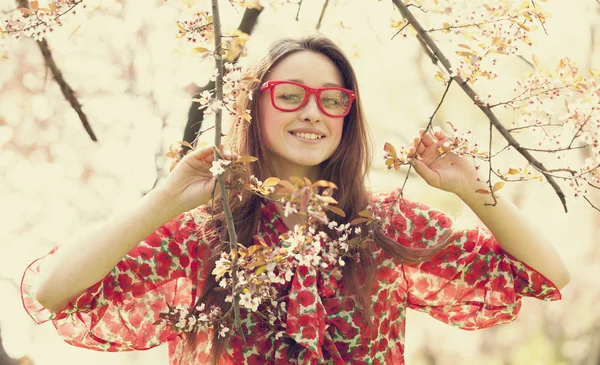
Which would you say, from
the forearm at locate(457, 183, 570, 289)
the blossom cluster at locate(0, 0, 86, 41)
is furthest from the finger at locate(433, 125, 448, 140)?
the blossom cluster at locate(0, 0, 86, 41)

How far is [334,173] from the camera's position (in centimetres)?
200

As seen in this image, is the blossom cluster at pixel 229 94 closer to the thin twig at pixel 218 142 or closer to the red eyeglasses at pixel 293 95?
the thin twig at pixel 218 142

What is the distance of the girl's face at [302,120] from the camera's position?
1796 mm

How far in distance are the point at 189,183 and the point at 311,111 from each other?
1.23 ft

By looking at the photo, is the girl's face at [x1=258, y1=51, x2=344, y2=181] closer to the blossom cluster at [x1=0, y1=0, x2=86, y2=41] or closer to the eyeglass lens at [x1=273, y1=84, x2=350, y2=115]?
the eyeglass lens at [x1=273, y1=84, x2=350, y2=115]

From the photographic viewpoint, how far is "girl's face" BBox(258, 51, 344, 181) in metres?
1.80

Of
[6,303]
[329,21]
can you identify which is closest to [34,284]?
[329,21]

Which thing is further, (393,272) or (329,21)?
(329,21)

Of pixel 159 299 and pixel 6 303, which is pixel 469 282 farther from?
pixel 6 303

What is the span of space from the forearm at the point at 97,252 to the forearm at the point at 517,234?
739 mm

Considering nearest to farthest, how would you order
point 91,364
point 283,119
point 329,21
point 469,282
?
point 283,119, point 469,282, point 329,21, point 91,364

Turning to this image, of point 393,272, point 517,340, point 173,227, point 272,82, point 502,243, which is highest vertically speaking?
point 517,340

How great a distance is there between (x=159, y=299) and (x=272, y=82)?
0.63 meters

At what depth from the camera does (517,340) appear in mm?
5984
